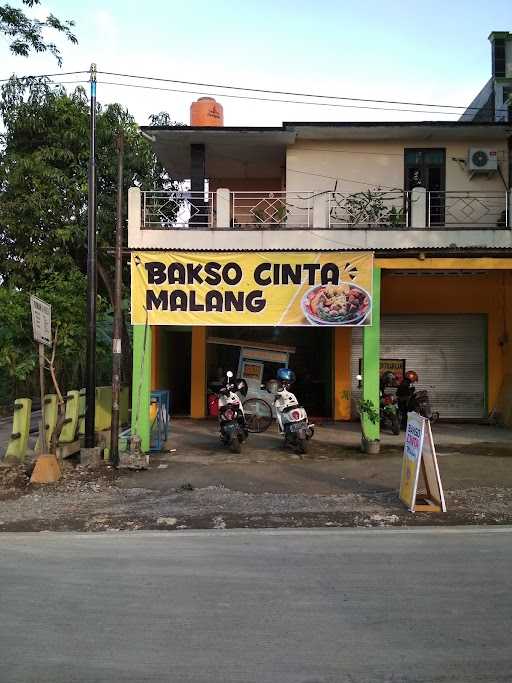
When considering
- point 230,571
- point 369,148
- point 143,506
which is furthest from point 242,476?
point 369,148

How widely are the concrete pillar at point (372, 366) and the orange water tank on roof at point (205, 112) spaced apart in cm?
770

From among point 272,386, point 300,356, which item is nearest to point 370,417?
point 272,386

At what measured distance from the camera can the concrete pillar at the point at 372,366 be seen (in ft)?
38.6

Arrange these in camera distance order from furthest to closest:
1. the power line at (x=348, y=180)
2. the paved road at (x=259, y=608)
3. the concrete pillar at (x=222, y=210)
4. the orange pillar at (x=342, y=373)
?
the orange pillar at (x=342, y=373) → the power line at (x=348, y=180) → the concrete pillar at (x=222, y=210) → the paved road at (x=259, y=608)

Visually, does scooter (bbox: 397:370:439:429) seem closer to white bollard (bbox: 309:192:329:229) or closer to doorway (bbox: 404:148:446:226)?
white bollard (bbox: 309:192:329:229)

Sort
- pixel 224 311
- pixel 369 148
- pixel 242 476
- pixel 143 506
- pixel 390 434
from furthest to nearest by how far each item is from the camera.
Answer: pixel 369 148, pixel 390 434, pixel 224 311, pixel 242 476, pixel 143 506

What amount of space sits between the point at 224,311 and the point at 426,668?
868cm

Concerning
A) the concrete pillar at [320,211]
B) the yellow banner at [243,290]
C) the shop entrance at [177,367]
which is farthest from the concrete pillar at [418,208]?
the shop entrance at [177,367]

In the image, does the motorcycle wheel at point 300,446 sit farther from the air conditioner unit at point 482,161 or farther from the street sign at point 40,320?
the air conditioner unit at point 482,161

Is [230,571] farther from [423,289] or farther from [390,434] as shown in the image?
[423,289]

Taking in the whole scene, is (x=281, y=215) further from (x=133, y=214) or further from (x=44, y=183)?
(x=44, y=183)

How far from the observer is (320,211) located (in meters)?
12.5

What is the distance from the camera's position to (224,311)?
11820 mm

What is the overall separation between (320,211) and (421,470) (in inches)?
245
